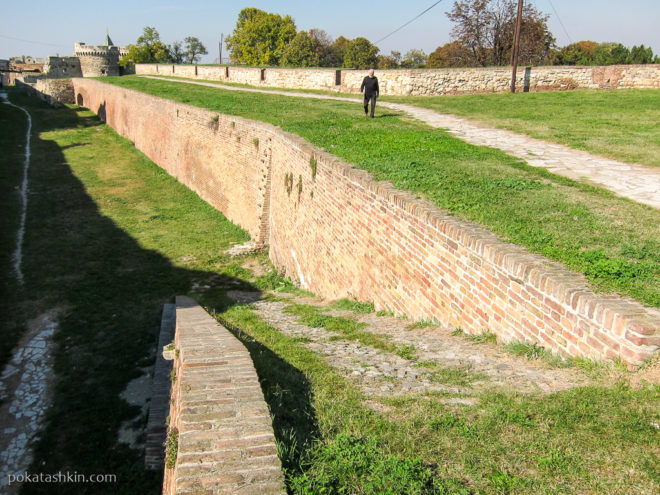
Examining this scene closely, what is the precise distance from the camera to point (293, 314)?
686cm

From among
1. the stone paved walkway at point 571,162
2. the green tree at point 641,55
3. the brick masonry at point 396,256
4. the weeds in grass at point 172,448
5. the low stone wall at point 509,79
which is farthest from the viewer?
the green tree at point 641,55

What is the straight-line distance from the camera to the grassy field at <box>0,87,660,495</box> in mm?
2424

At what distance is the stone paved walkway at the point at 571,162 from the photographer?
654 centimetres

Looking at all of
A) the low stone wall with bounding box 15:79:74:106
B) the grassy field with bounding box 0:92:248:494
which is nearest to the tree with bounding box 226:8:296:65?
the low stone wall with bounding box 15:79:74:106

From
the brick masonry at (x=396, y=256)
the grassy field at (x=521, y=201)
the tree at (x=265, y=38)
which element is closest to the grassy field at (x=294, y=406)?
the brick masonry at (x=396, y=256)

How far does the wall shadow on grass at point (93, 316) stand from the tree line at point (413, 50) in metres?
24.2

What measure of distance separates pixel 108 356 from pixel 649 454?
254 inches

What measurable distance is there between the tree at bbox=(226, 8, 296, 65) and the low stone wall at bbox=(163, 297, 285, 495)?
54561 mm

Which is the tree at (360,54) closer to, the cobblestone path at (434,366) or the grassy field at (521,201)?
the grassy field at (521,201)

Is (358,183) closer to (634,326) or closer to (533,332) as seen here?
(533,332)

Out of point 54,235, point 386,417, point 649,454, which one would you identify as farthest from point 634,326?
point 54,235

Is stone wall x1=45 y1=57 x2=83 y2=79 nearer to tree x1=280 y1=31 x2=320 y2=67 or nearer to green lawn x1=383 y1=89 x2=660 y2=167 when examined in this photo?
tree x1=280 y1=31 x2=320 y2=67

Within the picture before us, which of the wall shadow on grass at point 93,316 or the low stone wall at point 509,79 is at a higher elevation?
the low stone wall at point 509,79

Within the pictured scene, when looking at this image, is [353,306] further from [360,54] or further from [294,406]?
[360,54]
